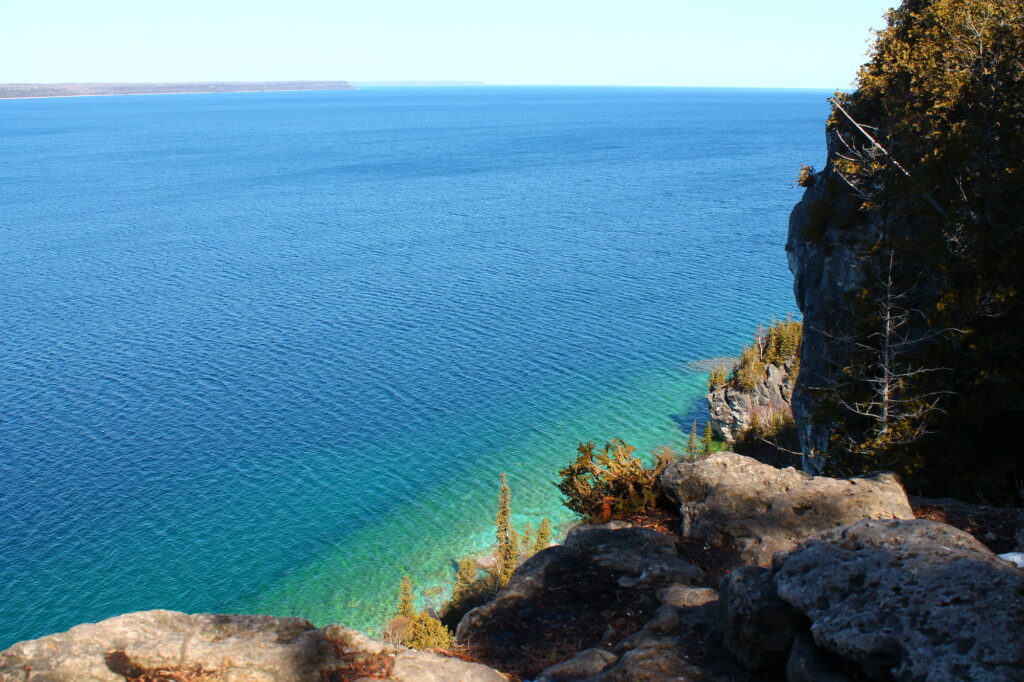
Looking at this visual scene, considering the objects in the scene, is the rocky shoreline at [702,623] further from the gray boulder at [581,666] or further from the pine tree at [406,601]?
the pine tree at [406,601]

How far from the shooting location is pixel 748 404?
51.8 m

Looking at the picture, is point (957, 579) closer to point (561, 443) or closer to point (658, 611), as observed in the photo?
point (658, 611)

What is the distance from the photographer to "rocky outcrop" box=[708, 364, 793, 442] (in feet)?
170

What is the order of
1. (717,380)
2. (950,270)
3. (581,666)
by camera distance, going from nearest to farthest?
(581,666) → (950,270) → (717,380)

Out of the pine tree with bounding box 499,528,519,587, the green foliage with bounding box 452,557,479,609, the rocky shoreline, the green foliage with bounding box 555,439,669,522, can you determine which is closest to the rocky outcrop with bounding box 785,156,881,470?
the green foliage with bounding box 555,439,669,522

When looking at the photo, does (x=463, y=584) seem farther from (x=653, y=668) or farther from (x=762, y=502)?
(x=653, y=668)

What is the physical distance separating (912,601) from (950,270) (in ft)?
45.7

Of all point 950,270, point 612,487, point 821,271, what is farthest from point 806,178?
point 612,487

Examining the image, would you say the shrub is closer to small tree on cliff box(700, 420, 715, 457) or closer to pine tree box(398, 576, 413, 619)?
small tree on cliff box(700, 420, 715, 457)

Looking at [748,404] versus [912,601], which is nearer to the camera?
[912,601]

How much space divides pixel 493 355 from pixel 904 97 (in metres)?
42.5

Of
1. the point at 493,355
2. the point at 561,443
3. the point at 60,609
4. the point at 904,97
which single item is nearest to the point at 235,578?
the point at 60,609

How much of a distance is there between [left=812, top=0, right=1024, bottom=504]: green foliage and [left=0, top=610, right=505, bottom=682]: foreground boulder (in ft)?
46.5

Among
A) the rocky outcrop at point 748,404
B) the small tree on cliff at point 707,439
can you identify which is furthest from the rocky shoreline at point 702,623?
the rocky outcrop at point 748,404
